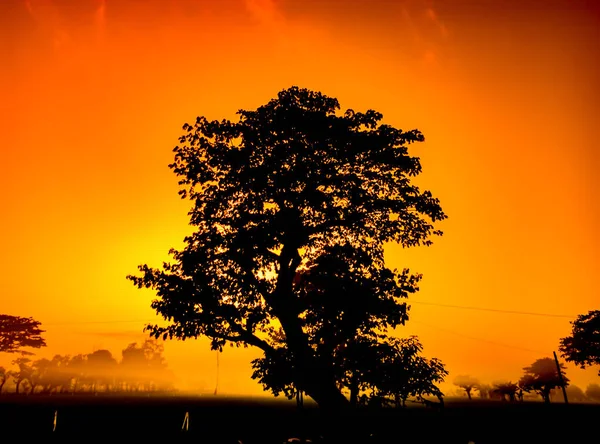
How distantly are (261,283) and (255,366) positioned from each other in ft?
11.9

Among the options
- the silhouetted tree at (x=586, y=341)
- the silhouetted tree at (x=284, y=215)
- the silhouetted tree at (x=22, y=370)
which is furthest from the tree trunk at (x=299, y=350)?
the silhouetted tree at (x=22, y=370)

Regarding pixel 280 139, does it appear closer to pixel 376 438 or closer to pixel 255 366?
pixel 255 366

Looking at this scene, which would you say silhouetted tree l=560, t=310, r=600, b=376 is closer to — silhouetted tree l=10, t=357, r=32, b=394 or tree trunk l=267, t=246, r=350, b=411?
tree trunk l=267, t=246, r=350, b=411

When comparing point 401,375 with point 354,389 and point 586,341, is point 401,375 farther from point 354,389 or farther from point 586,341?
point 586,341

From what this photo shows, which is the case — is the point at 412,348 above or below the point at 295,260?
below

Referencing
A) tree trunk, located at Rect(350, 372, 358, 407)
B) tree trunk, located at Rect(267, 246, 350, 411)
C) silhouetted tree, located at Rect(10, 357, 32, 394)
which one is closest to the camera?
tree trunk, located at Rect(267, 246, 350, 411)

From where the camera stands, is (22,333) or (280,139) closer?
(280,139)

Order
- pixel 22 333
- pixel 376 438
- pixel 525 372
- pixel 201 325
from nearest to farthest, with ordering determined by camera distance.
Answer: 1. pixel 201 325
2. pixel 376 438
3. pixel 22 333
4. pixel 525 372

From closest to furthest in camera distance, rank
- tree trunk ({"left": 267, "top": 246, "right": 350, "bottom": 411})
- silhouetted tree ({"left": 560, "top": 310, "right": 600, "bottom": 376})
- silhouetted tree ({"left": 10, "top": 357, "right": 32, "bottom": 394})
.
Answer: tree trunk ({"left": 267, "top": 246, "right": 350, "bottom": 411})
silhouetted tree ({"left": 560, "top": 310, "right": 600, "bottom": 376})
silhouetted tree ({"left": 10, "top": 357, "right": 32, "bottom": 394})

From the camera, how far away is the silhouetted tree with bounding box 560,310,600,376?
68188mm

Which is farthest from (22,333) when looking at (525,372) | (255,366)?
(525,372)

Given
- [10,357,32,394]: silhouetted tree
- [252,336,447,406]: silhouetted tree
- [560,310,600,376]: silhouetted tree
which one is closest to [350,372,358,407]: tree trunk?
[252,336,447,406]: silhouetted tree

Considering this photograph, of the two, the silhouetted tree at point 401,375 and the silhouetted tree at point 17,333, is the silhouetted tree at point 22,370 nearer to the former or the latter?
the silhouetted tree at point 17,333

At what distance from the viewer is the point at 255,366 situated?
669 inches
